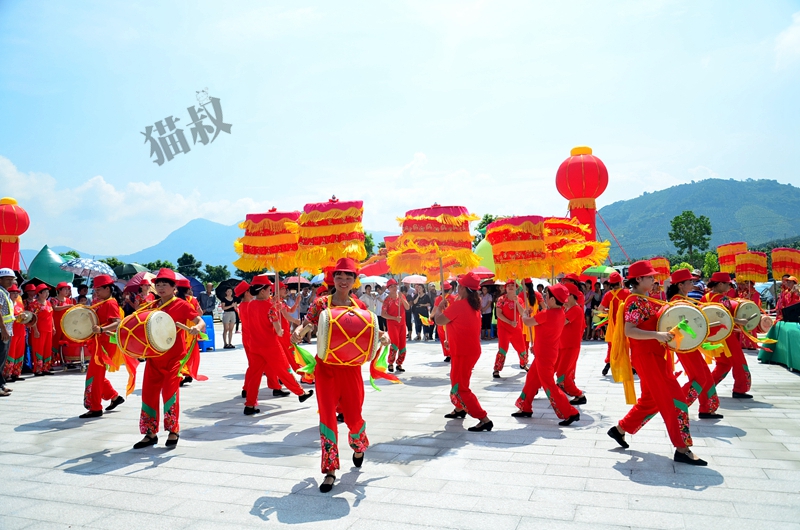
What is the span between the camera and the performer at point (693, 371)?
583 centimetres

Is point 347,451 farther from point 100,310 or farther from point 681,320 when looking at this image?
point 100,310

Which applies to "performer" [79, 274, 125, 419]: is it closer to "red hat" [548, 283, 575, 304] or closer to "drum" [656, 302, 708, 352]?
"red hat" [548, 283, 575, 304]

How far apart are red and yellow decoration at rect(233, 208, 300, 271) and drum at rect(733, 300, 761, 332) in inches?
233

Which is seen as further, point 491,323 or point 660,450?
point 491,323

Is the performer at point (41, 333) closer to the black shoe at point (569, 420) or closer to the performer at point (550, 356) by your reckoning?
the performer at point (550, 356)

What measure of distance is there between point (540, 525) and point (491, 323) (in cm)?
1348

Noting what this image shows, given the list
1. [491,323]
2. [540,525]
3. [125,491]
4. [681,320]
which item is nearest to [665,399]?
[681,320]

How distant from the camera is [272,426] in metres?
6.85

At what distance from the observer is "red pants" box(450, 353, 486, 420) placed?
20.8 ft

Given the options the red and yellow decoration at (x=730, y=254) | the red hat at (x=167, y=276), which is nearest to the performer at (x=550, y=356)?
the red hat at (x=167, y=276)

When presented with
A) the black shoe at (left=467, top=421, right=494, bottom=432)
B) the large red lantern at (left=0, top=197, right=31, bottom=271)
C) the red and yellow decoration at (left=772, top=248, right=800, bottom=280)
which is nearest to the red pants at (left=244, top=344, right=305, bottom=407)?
the black shoe at (left=467, top=421, right=494, bottom=432)

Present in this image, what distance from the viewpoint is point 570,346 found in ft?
24.1

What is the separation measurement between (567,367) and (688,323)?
2.57m

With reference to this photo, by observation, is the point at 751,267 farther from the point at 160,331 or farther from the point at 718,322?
the point at 160,331
